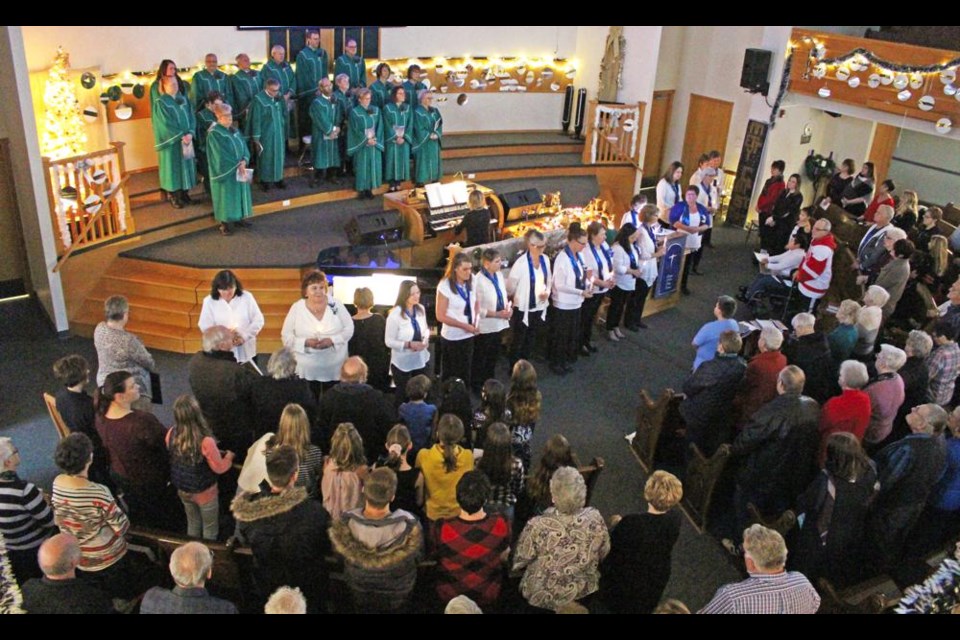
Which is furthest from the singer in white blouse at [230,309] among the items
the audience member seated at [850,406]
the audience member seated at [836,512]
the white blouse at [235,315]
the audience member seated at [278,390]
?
the audience member seated at [850,406]

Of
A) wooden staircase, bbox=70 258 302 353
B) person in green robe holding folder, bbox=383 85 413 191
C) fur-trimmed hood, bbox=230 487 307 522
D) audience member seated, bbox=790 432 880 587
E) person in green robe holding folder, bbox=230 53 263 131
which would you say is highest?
person in green robe holding folder, bbox=230 53 263 131

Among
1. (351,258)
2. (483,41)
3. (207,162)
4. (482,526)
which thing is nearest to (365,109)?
(207,162)

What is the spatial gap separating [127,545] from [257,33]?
8.23 m

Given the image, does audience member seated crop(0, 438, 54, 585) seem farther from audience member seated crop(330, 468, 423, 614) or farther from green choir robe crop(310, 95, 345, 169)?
green choir robe crop(310, 95, 345, 169)

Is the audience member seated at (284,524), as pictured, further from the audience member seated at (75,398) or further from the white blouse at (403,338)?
the white blouse at (403,338)

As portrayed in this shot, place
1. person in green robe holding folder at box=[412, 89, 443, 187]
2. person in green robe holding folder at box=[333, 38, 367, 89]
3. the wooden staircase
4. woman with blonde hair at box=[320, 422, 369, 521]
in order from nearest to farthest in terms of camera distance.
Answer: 1. woman with blonde hair at box=[320, 422, 369, 521]
2. the wooden staircase
3. person in green robe holding folder at box=[412, 89, 443, 187]
4. person in green robe holding folder at box=[333, 38, 367, 89]

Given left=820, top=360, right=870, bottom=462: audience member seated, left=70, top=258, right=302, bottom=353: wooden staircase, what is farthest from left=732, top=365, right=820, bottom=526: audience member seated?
left=70, top=258, right=302, bottom=353: wooden staircase

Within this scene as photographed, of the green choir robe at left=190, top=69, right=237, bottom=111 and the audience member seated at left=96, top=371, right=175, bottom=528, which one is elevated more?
the green choir robe at left=190, top=69, right=237, bottom=111

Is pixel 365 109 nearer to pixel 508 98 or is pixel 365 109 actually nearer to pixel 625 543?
pixel 508 98

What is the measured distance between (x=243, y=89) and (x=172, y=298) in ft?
9.85

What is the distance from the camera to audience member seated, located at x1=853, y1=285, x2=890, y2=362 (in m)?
6.00

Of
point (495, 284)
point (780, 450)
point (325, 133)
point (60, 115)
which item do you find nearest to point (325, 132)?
point (325, 133)

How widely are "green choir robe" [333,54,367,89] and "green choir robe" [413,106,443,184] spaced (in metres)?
1.04

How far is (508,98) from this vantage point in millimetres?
13078
